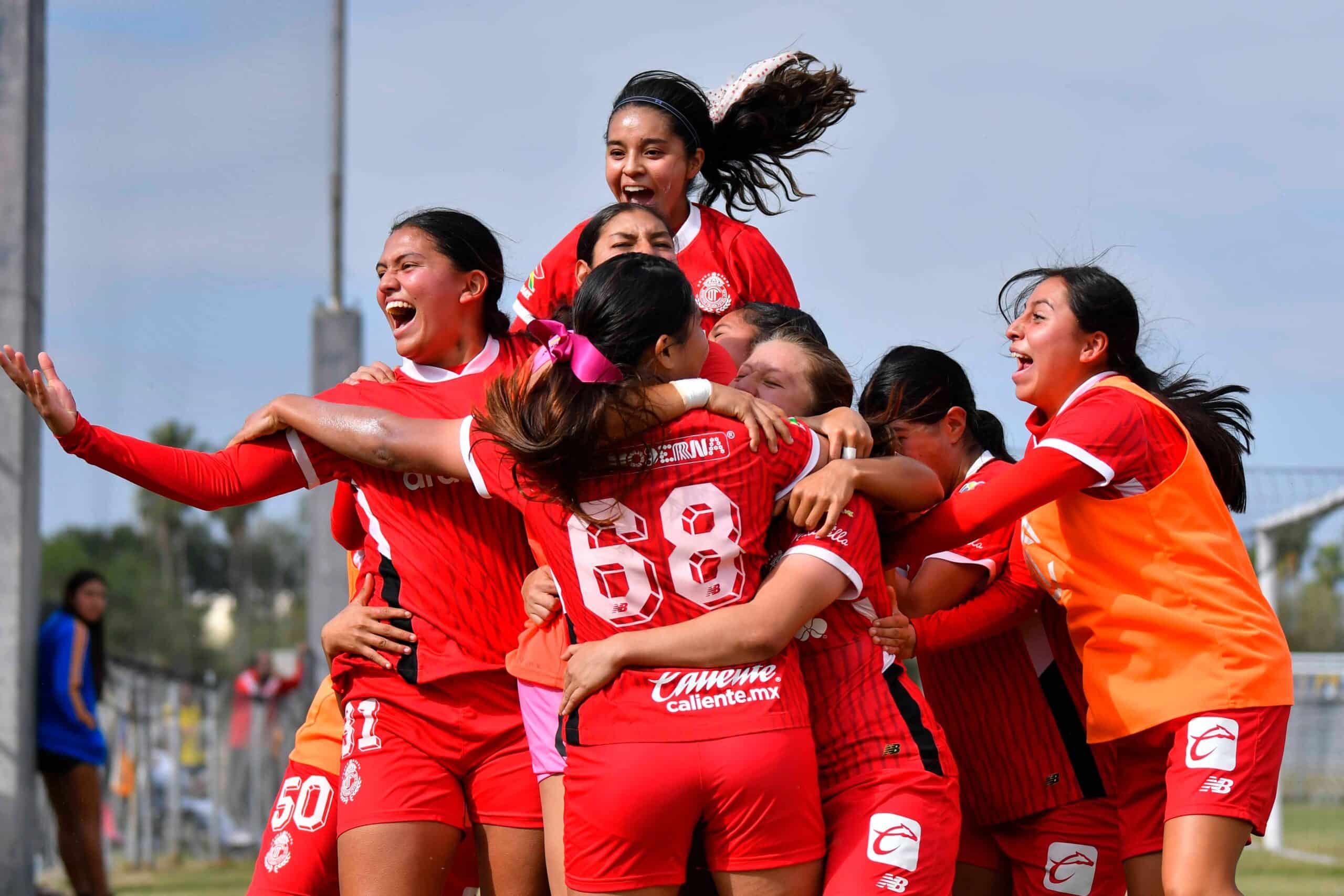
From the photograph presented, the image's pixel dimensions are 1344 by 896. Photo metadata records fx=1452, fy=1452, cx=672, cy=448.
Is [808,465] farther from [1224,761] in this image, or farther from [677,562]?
[1224,761]

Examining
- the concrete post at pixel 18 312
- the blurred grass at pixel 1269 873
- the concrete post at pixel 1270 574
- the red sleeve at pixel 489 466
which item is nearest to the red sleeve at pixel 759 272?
the red sleeve at pixel 489 466

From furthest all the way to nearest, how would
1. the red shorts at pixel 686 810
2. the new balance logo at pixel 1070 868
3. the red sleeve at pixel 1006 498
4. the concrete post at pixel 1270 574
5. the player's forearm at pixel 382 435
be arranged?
the concrete post at pixel 1270 574
the new balance logo at pixel 1070 868
the red sleeve at pixel 1006 498
the player's forearm at pixel 382 435
the red shorts at pixel 686 810

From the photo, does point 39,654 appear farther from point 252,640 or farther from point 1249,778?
point 1249,778

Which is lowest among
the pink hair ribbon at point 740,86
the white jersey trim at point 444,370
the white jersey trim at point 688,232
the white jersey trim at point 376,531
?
the white jersey trim at point 376,531

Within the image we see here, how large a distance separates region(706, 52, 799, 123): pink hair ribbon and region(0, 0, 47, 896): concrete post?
5.36m

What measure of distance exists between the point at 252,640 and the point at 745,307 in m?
11.7

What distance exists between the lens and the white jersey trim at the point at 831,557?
309 centimetres

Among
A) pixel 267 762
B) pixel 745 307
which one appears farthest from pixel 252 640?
pixel 745 307

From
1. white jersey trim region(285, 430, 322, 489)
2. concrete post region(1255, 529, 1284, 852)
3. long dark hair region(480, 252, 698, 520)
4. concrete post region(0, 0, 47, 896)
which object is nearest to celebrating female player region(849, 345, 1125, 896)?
long dark hair region(480, 252, 698, 520)

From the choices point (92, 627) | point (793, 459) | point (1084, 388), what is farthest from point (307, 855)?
point (92, 627)

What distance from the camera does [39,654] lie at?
932 cm

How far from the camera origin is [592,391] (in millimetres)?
3004

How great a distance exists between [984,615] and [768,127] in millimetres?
2065

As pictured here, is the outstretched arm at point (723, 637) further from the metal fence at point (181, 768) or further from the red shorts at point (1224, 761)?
the metal fence at point (181, 768)
